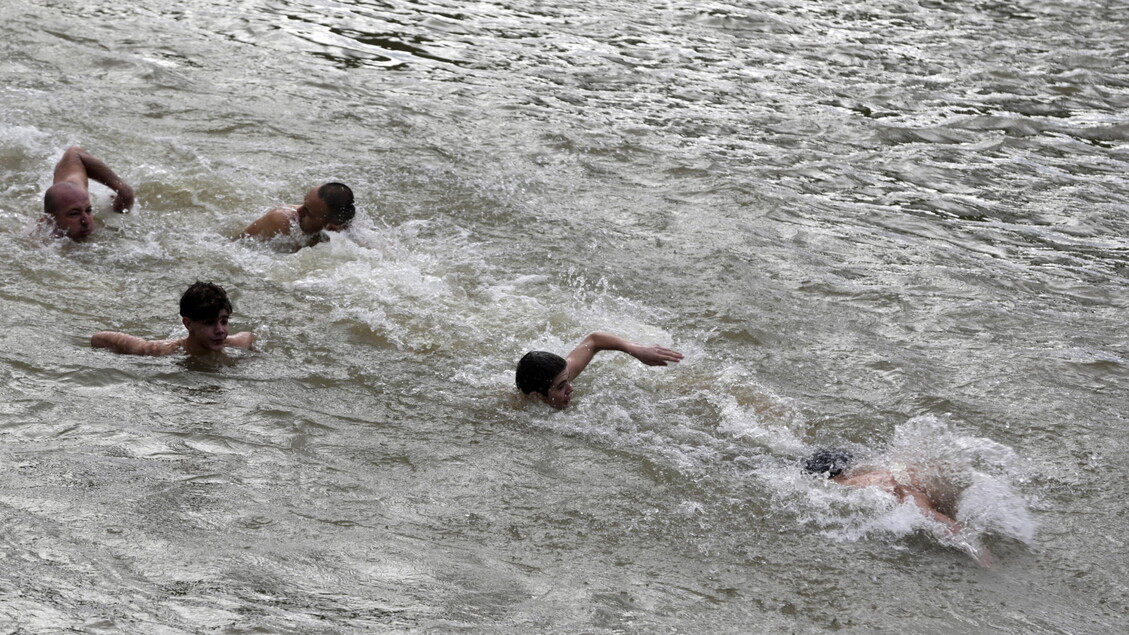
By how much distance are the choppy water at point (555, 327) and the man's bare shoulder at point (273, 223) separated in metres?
0.15

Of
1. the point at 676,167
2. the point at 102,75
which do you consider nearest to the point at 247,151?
the point at 102,75

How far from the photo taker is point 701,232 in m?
9.69

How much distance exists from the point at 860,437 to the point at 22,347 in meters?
5.01

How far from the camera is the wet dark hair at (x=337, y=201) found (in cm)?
870

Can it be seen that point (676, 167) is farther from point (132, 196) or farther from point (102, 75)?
point (102, 75)

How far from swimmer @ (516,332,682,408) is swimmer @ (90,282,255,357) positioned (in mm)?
1810

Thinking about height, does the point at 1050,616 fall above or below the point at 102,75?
below

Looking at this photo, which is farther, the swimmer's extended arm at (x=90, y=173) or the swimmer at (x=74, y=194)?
the swimmer's extended arm at (x=90, y=173)

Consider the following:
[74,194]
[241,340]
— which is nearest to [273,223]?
[74,194]

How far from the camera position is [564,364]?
6938mm

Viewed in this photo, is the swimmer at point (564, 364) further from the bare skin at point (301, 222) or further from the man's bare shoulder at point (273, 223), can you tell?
the man's bare shoulder at point (273, 223)

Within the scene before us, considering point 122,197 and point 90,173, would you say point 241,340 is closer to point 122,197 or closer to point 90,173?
point 122,197

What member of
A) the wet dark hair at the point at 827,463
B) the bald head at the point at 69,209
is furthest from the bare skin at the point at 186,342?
the wet dark hair at the point at 827,463

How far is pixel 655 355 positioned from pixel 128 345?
318 cm
